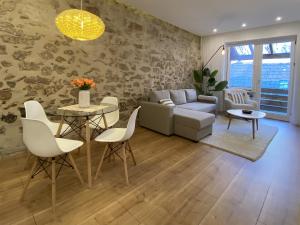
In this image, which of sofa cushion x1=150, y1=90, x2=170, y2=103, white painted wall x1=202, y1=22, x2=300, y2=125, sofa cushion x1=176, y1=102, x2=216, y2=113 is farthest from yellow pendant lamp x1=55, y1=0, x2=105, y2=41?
white painted wall x1=202, y1=22, x2=300, y2=125

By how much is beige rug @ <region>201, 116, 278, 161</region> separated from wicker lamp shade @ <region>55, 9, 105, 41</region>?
2.61m

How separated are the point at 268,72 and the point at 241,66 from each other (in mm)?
806

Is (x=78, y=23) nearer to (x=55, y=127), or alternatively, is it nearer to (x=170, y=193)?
(x=55, y=127)

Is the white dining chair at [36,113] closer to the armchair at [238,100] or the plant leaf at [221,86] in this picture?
the armchair at [238,100]

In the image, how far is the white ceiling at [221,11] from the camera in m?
3.61

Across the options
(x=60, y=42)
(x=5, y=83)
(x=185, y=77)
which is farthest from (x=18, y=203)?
(x=185, y=77)

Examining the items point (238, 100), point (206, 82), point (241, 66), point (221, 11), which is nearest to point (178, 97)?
point (238, 100)

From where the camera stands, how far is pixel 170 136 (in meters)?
3.79

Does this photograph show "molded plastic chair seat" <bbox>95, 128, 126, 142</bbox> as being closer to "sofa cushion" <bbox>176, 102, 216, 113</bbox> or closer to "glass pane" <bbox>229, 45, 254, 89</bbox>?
"sofa cushion" <bbox>176, 102, 216, 113</bbox>

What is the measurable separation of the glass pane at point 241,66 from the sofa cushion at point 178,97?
83.6 inches

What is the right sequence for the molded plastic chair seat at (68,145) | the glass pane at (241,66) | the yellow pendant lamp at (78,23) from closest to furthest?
the molded plastic chair seat at (68,145), the yellow pendant lamp at (78,23), the glass pane at (241,66)

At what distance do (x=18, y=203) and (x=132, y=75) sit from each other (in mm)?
3152

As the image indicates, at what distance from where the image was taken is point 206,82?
644 centimetres

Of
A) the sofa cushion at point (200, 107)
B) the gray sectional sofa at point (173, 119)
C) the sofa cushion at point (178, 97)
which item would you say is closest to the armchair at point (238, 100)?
the sofa cushion at point (200, 107)
